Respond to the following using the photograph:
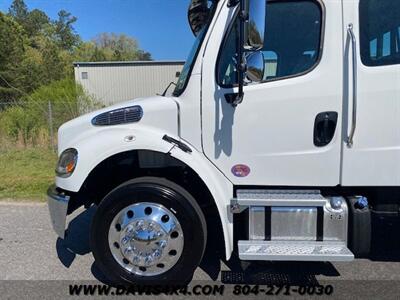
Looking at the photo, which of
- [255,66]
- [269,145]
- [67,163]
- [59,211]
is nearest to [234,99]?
[255,66]

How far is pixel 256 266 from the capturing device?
405 centimetres

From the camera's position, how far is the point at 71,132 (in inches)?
150

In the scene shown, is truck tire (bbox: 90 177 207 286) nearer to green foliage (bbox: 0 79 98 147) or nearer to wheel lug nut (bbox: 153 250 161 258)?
wheel lug nut (bbox: 153 250 161 258)

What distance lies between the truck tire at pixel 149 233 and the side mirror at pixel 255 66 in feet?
3.57

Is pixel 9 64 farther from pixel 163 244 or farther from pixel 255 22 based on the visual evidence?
pixel 255 22

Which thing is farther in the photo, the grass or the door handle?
the grass

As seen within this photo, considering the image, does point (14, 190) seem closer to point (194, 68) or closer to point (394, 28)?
point (194, 68)

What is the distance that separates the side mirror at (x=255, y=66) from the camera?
3.25 metres

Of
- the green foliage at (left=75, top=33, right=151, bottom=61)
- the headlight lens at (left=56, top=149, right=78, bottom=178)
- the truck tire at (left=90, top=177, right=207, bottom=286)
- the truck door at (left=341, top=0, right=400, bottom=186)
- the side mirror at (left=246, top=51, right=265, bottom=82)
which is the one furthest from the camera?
the green foliage at (left=75, top=33, right=151, bottom=61)

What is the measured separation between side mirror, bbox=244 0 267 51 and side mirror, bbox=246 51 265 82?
0.19 m

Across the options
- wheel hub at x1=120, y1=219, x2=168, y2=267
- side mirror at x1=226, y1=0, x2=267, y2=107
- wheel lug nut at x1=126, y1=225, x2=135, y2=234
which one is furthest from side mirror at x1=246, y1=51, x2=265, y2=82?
wheel lug nut at x1=126, y1=225, x2=135, y2=234

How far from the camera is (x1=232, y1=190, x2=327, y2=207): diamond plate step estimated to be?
3.40 meters

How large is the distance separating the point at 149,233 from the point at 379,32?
2448 millimetres

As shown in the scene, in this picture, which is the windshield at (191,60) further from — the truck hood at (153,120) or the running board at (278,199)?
the running board at (278,199)
